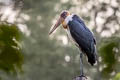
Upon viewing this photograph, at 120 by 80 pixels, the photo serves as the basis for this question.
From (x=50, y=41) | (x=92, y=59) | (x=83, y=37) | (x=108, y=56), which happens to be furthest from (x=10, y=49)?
Answer: (x=50, y=41)

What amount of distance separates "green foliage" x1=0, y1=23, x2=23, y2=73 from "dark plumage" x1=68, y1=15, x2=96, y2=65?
1.34 metres

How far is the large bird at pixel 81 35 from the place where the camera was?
6.66 meters

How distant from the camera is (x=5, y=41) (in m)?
5.61

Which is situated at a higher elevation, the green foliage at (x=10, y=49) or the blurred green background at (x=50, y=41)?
the blurred green background at (x=50, y=41)

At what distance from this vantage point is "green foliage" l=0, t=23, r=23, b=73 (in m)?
5.50

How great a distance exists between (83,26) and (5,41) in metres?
1.62

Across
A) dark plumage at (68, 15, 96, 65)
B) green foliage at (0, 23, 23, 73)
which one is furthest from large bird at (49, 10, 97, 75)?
green foliage at (0, 23, 23, 73)

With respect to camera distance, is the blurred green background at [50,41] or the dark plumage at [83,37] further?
the blurred green background at [50,41]

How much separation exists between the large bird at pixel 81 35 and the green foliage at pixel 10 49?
134cm

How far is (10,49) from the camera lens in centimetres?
560

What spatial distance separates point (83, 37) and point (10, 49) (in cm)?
152

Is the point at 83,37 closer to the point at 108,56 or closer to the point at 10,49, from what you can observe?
the point at 108,56

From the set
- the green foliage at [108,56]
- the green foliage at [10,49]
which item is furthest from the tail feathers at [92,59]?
the green foliage at [10,49]

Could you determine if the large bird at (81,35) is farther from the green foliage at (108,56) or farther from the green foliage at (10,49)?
the green foliage at (10,49)
